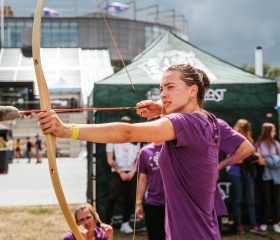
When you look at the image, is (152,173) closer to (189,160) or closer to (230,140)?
(230,140)

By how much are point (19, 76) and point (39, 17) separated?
13589 mm

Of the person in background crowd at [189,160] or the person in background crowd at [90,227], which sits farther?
the person in background crowd at [90,227]

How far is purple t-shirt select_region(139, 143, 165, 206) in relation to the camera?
4.80 meters

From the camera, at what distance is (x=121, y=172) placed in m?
7.68

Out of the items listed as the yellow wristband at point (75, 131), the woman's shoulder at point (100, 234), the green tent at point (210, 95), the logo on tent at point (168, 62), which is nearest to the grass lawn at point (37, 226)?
the green tent at point (210, 95)

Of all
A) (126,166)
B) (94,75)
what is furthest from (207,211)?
(94,75)

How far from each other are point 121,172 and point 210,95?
5.59ft

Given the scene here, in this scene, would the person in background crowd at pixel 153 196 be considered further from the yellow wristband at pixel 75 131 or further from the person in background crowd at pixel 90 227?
the yellow wristband at pixel 75 131

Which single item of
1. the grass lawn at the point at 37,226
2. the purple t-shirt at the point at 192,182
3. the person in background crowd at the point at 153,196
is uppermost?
the purple t-shirt at the point at 192,182

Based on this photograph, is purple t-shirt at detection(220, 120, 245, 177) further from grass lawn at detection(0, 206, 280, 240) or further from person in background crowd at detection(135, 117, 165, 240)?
grass lawn at detection(0, 206, 280, 240)

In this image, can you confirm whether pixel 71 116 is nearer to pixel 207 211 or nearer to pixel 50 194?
pixel 50 194

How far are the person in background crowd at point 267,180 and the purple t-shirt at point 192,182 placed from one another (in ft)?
16.1

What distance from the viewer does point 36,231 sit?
8125 millimetres

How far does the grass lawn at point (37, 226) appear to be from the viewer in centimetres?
761
